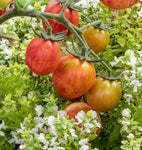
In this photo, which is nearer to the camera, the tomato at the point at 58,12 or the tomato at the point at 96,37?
the tomato at the point at 58,12

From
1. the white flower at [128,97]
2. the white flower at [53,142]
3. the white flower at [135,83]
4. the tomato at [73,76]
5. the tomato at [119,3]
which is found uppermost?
the tomato at [119,3]

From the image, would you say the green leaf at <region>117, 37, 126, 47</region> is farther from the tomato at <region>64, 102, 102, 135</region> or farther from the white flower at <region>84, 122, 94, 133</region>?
the white flower at <region>84, 122, 94, 133</region>

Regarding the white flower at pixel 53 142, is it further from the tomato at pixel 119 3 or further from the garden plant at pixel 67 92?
the tomato at pixel 119 3

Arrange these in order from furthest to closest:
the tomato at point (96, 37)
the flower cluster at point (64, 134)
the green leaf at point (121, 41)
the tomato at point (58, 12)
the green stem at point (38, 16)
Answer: the green leaf at point (121, 41) → the tomato at point (96, 37) → the tomato at point (58, 12) → the green stem at point (38, 16) → the flower cluster at point (64, 134)

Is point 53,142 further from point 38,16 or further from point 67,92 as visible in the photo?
point 38,16

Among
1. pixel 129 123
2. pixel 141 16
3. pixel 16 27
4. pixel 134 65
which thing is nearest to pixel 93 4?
pixel 141 16

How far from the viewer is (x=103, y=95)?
4.10 feet

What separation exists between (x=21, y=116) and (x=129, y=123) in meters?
0.34

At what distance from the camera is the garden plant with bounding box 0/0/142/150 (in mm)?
1044

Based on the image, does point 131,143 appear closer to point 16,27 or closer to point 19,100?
point 19,100

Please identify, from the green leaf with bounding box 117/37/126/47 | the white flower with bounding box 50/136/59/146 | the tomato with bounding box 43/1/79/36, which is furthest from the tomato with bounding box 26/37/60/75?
the green leaf with bounding box 117/37/126/47

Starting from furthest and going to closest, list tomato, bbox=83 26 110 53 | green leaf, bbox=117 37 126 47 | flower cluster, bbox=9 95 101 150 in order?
green leaf, bbox=117 37 126 47, tomato, bbox=83 26 110 53, flower cluster, bbox=9 95 101 150

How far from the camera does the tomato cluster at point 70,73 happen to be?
3.72ft

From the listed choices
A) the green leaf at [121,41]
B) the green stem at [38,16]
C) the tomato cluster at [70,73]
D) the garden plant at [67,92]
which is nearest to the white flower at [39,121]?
the garden plant at [67,92]
